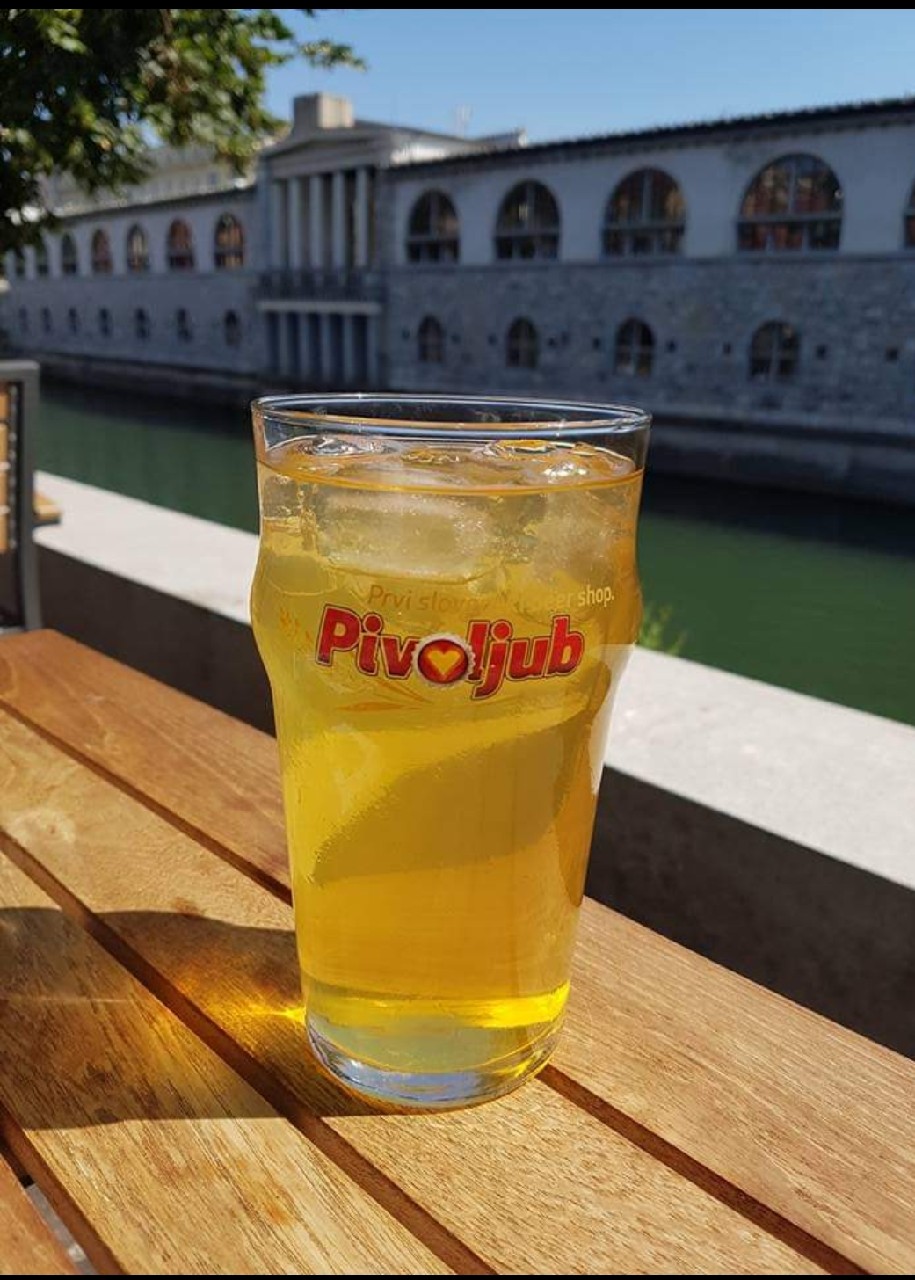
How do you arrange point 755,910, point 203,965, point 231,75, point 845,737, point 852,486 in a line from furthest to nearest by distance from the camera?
point 852,486
point 231,75
point 845,737
point 755,910
point 203,965

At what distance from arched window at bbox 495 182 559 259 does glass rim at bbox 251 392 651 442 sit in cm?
2073

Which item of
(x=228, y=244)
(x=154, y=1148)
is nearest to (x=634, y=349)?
(x=228, y=244)

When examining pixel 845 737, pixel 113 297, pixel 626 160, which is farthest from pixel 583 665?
pixel 113 297

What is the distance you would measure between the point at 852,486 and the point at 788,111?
5.57 metres

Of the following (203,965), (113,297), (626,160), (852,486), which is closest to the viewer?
(203,965)

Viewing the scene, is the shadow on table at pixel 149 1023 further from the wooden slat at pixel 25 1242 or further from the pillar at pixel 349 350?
the pillar at pixel 349 350

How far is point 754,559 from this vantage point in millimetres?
11953

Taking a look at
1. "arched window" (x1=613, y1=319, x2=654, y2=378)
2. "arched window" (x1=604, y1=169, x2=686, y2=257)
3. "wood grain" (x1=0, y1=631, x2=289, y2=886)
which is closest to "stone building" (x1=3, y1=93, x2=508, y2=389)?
"arched window" (x1=604, y1=169, x2=686, y2=257)

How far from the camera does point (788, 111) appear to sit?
16.5m

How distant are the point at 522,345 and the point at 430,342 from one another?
8.14ft

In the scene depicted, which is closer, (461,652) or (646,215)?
(461,652)

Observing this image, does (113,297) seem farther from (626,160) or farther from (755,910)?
(755,910)

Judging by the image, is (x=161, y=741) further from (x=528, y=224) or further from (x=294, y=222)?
(x=294, y=222)

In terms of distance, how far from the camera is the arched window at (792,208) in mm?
16688
